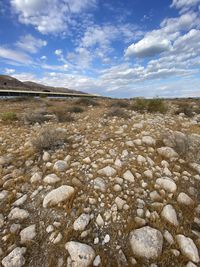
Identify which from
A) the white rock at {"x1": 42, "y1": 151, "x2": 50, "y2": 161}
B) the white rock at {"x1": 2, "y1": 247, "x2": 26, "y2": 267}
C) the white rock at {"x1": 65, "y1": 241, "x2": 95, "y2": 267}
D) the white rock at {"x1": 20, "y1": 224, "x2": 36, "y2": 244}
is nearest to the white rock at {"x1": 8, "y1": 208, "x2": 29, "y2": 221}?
the white rock at {"x1": 20, "y1": 224, "x2": 36, "y2": 244}

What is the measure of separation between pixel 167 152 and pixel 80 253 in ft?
9.49

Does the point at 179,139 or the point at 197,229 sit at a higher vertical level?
the point at 179,139

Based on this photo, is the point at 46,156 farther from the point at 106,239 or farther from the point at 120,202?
the point at 106,239

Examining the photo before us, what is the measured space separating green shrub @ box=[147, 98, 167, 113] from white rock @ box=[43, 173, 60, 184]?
6919 mm

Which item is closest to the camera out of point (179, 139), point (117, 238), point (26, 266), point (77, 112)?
point (26, 266)

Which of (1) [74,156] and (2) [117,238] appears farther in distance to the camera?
(1) [74,156]

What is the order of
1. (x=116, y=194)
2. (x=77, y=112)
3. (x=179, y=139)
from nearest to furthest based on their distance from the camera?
(x=116, y=194)
(x=179, y=139)
(x=77, y=112)

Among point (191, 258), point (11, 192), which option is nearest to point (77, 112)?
point (11, 192)

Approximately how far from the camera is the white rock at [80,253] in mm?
2221

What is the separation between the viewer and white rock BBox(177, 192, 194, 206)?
9.96 ft

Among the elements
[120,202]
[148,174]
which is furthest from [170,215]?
[148,174]

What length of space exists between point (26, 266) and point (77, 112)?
8069 mm

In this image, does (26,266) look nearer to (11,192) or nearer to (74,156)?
(11,192)

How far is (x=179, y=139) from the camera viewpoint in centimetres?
466
